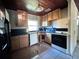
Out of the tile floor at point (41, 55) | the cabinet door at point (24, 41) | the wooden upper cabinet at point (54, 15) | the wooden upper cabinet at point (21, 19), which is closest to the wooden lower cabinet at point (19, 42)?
the cabinet door at point (24, 41)

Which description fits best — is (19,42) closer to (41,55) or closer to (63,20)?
(41,55)

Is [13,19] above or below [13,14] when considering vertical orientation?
below

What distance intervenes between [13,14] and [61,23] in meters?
3.09

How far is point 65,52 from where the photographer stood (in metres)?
3.47

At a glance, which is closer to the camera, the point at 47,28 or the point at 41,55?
the point at 41,55

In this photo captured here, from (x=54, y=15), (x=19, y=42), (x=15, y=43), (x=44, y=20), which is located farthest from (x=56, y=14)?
(x=15, y=43)

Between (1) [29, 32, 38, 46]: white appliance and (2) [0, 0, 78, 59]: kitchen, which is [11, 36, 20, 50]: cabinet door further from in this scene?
(1) [29, 32, 38, 46]: white appliance

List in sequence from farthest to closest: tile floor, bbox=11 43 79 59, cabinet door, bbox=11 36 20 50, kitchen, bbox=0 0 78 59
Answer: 1. cabinet door, bbox=11 36 20 50
2. kitchen, bbox=0 0 78 59
3. tile floor, bbox=11 43 79 59

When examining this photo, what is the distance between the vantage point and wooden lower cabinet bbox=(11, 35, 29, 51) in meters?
3.91

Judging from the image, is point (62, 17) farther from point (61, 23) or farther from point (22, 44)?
point (22, 44)

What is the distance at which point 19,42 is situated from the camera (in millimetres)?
4176

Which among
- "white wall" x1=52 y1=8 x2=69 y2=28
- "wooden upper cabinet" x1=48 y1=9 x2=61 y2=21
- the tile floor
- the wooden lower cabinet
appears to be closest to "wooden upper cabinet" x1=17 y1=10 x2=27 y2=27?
the wooden lower cabinet

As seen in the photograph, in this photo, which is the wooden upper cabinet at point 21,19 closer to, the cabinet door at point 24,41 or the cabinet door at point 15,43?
the cabinet door at point 24,41

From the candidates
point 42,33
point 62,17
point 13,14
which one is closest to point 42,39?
point 42,33
